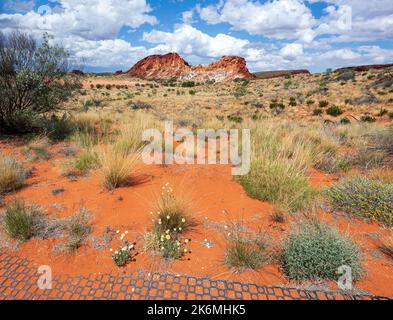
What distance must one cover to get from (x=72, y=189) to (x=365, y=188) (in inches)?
173

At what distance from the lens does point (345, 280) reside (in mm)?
2256

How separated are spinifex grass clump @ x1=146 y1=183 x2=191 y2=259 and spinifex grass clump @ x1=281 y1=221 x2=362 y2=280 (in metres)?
1.07

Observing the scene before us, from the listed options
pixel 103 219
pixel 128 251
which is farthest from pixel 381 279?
pixel 103 219

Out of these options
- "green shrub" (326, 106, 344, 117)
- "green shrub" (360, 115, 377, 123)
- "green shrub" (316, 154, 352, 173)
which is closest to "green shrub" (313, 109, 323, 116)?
"green shrub" (326, 106, 344, 117)

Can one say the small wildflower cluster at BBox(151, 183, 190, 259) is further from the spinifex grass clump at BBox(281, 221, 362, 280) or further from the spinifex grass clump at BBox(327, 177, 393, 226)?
the spinifex grass clump at BBox(327, 177, 393, 226)

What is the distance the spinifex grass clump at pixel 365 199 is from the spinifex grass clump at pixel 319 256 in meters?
0.94

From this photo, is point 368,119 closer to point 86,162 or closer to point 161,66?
point 86,162

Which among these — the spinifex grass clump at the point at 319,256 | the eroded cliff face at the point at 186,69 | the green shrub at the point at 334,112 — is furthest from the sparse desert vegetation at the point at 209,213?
the eroded cliff face at the point at 186,69

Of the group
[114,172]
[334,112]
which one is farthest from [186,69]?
[114,172]

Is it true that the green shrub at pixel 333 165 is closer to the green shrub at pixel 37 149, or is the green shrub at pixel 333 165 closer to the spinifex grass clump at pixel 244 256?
the spinifex grass clump at pixel 244 256

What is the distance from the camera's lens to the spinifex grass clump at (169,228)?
103 inches

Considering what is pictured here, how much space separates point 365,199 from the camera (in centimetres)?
341

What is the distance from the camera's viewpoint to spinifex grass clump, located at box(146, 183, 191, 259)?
2.61 meters
